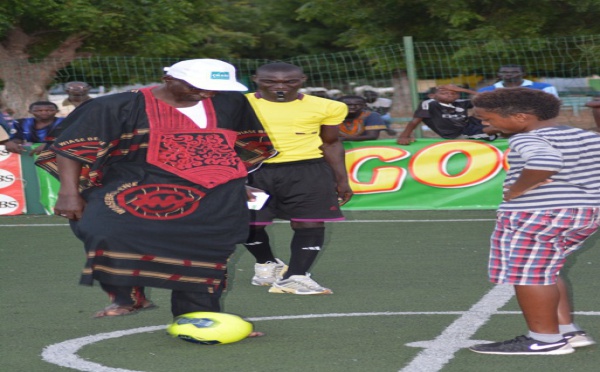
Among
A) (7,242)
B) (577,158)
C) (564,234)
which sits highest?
(577,158)

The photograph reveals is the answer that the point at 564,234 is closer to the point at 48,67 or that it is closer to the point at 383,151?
the point at 383,151

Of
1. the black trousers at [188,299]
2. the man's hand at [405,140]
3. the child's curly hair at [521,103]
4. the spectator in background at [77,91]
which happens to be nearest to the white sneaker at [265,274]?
the black trousers at [188,299]

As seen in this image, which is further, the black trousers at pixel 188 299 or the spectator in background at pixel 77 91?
the spectator in background at pixel 77 91

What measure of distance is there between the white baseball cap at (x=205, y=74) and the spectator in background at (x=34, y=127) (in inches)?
318

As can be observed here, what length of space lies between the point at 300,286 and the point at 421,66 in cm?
693

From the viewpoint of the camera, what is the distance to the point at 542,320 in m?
5.56

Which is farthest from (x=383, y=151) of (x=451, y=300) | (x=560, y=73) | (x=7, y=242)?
(x=451, y=300)

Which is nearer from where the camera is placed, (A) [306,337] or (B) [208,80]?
(B) [208,80]

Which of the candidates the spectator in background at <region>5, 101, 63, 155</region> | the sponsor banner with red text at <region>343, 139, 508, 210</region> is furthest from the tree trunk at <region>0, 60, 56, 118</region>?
the sponsor banner with red text at <region>343, 139, 508, 210</region>

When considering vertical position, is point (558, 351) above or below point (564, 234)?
below

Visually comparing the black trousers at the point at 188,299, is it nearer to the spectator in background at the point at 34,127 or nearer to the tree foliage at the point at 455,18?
the spectator in background at the point at 34,127

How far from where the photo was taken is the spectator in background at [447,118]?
13.2m

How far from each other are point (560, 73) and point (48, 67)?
655cm

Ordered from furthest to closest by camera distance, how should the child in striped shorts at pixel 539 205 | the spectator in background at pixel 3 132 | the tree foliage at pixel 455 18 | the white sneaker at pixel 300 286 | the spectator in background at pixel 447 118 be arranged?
the tree foliage at pixel 455 18
the spectator in background at pixel 447 118
the spectator in background at pixel 3 132
the white sneaker at pixel 300 286
the child in striped shorts at pixel 539 205
